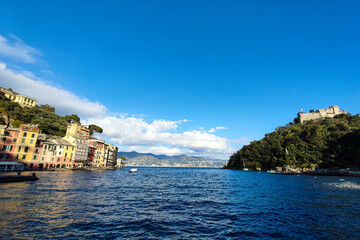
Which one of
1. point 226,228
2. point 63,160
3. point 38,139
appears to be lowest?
point 226,228

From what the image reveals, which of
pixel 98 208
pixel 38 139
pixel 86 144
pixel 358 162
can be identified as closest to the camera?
pixel 98 208

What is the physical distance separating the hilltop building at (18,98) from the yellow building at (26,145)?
76.7 metres

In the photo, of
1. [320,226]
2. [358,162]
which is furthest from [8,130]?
[358,162]

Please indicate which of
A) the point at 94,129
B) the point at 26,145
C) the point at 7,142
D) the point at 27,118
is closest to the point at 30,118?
the point at 27,118

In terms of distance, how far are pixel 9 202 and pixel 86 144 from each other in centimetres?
9402

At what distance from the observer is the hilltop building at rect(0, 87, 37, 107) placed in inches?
5118

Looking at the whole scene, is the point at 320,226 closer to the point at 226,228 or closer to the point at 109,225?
the point at 226,228

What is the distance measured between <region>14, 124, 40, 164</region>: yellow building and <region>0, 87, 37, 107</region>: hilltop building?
252 feet

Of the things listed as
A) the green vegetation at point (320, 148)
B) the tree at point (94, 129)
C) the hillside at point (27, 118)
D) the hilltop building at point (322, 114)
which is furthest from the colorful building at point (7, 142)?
the hilltop building at point (322, 114)

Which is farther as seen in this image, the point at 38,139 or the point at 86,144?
the point at 86,144

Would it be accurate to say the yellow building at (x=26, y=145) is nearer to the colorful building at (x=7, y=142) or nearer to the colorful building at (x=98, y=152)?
the colorful building at (x=7, y=142)

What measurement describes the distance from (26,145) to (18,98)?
3562 inches

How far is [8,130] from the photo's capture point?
70062 millimetres

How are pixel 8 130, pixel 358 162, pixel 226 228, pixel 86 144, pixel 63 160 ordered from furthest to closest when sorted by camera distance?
pixel 86 144 < pixel 358 162 < pixel 63 160 < pixel 8 130 < pixel 226 228
